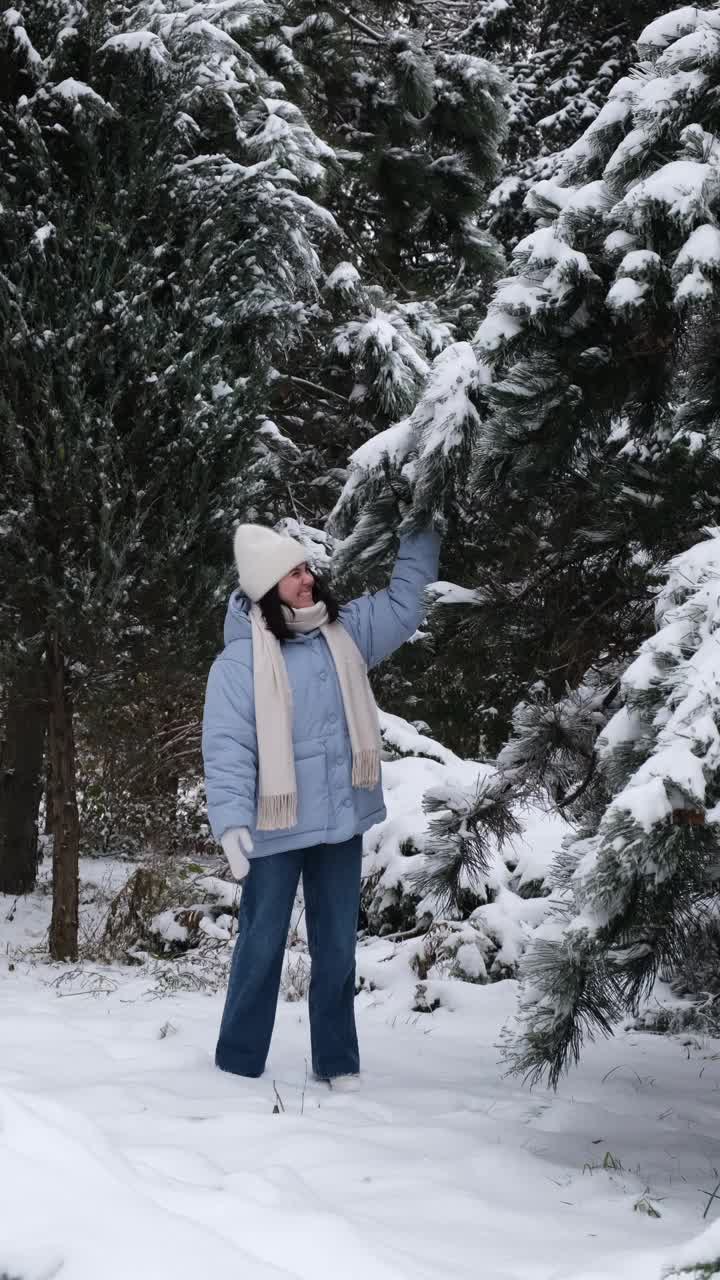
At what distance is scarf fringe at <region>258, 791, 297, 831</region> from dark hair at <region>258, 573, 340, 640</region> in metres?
0.52

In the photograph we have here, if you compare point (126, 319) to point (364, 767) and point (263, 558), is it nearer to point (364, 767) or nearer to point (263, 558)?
point (263, 558)

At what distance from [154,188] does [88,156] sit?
12.6 inches

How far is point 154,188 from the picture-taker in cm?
514

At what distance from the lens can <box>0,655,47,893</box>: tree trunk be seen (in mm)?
7965

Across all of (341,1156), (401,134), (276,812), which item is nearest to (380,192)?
(401,134)

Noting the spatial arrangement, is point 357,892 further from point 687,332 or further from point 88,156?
point 88,156

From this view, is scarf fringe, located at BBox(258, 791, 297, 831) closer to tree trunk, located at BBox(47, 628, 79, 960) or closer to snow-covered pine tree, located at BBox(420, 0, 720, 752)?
snow-covered pine tree, located at BBox(420, 0, 720, 752)

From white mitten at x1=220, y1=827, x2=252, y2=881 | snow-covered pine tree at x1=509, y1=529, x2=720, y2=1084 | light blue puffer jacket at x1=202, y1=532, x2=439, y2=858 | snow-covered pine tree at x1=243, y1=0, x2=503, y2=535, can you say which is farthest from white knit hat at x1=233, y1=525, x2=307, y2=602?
snow-covered pine tree at x1=243, y1=0, x2=503, y2=535

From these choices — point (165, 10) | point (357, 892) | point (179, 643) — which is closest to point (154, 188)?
point (165, 10)

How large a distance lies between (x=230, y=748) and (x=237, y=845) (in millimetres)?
284

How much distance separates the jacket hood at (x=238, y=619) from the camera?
3.47 meters

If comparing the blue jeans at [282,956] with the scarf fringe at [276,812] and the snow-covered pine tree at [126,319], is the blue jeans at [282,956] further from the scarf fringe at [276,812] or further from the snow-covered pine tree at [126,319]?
the snow-covered pine tree at [126,319]

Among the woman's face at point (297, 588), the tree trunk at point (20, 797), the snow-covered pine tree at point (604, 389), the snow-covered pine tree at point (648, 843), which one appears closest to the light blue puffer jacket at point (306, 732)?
the woman's face at point (297, 588)

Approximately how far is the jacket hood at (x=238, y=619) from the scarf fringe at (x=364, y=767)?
0.50 meters
